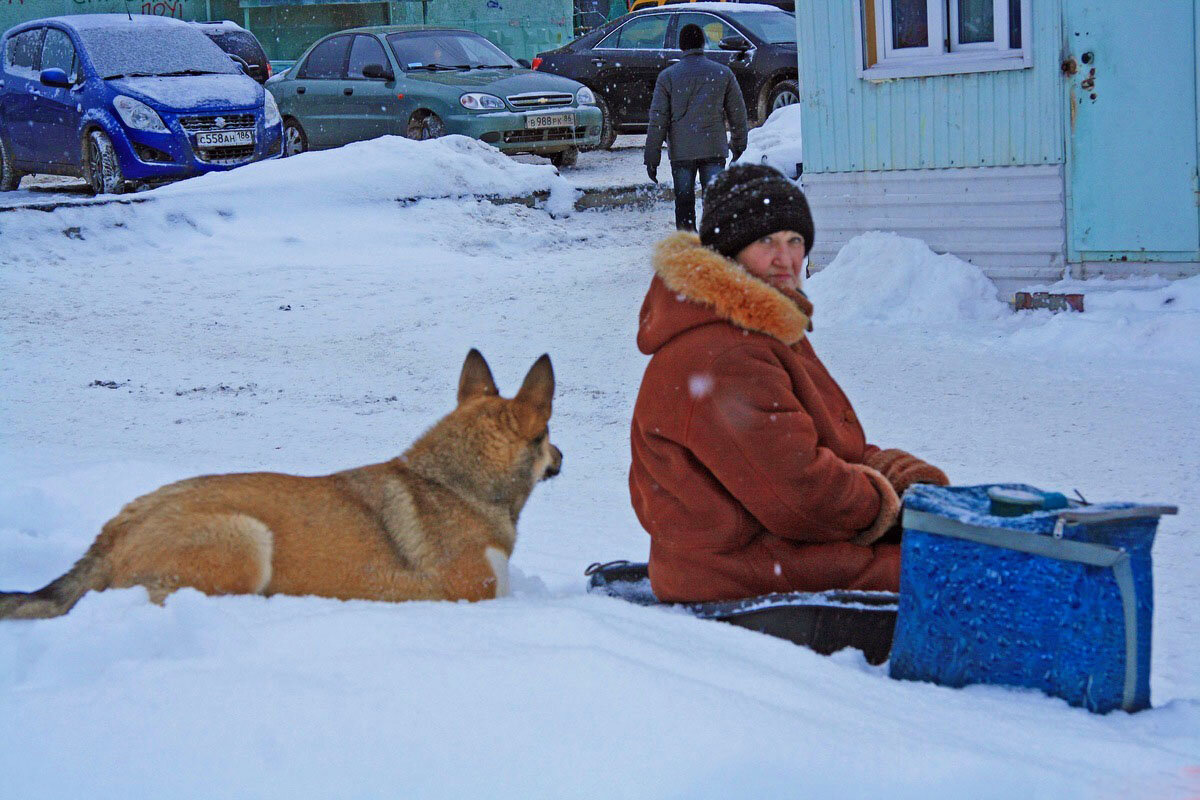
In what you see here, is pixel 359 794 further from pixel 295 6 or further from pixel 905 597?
pixel 295 6

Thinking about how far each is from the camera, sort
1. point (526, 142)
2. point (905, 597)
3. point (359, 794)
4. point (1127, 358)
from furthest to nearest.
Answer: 1. point (526, 142)
2. point (1127, 358)
3. point (905, 597)
4. point (359, 794)

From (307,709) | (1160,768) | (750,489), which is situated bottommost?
(1160,768)

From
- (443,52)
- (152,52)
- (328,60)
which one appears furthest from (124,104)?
(443,52)

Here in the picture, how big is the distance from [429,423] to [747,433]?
387 cm

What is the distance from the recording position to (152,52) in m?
14.5

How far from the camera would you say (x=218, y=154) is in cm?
1388

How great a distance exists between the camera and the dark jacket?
11.4m

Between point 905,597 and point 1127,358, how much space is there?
497 centimetres

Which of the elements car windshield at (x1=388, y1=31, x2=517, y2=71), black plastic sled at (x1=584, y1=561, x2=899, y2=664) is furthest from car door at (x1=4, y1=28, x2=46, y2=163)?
black plastic sled at (x1=584, y1=561, x2=899, y2=664)

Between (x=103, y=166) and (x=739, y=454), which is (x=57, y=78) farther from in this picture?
(x=739, y=454)

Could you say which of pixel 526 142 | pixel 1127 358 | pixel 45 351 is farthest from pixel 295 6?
pixel 1127 358

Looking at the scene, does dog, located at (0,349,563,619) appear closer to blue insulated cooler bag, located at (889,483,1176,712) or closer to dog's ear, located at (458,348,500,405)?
dog's ear, located at (458,348,500,405)

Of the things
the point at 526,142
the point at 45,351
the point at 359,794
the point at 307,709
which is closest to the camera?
the point at 359,794

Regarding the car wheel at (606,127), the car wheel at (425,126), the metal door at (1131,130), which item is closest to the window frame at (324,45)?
the car wheel at (425,126)
